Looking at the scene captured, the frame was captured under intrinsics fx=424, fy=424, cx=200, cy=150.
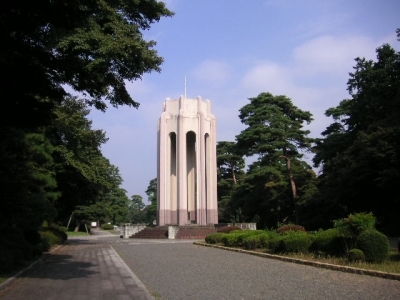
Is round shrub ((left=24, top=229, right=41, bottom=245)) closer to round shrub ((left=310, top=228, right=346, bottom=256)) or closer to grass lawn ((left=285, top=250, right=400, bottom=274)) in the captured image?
grass lawn ((left=285, top=250, right=400, bottom=274))

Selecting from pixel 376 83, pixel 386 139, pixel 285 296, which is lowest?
pixel 285 296

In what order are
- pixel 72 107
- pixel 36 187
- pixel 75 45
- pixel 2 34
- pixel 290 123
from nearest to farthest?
pixel 2 34
pixel 75 45
pixel 36 187
pixel 72 107
pixel 290 123

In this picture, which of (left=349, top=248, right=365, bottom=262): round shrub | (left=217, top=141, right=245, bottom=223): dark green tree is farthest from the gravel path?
(left=217, top=141, right=245, bottom=223): dark green tree

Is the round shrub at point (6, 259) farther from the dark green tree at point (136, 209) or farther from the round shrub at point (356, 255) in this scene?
the dark green tree at point (136, 209)

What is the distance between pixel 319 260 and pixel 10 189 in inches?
387

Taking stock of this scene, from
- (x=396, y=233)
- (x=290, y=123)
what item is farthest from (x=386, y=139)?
(x=290, y=123)

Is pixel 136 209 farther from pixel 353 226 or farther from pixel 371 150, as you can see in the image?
pixel 353 226

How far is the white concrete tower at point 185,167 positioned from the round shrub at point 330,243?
28.5 meters

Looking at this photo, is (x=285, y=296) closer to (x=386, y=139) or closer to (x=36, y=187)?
(x=36, y=187)

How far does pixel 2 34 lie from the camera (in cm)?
733

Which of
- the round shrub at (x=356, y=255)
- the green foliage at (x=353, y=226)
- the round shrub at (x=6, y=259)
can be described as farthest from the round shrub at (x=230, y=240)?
the round shrub at (x=6, y=259)

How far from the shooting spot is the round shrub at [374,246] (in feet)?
39.7

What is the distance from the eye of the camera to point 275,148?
1683 inches

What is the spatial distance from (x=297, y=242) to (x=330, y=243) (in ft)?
6.05
